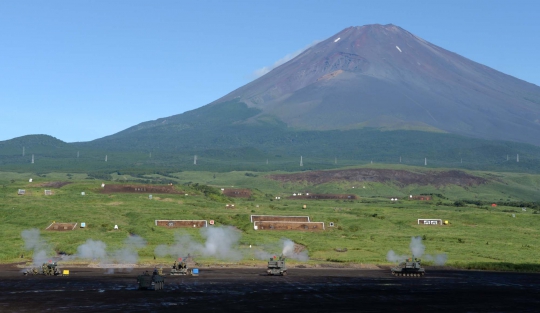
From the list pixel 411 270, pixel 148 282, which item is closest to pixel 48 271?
pixel 148 282

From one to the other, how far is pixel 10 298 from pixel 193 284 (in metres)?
22.7

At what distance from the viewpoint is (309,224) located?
166 metres

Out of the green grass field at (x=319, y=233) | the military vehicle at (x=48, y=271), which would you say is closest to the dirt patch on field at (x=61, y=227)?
the green grass field at (x=319, y=233)

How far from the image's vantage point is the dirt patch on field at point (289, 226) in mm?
164250

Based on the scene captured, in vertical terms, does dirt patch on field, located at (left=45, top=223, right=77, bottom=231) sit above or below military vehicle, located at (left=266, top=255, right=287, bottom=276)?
above

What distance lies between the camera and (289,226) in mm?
165625

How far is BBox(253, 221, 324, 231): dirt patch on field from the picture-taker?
539 feet

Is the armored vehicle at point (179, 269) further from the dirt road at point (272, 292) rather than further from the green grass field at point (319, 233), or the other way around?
the green grass field at point (319, 233)

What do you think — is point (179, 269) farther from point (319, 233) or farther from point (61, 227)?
point (319, 233)

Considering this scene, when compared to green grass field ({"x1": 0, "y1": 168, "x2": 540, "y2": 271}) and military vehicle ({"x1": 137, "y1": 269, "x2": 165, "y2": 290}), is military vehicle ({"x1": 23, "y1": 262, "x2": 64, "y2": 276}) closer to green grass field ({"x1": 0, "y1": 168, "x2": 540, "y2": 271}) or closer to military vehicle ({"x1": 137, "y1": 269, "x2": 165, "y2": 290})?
green grass field ({"x1": 0, "y1": 168, "x2": 540, "y2": 271})

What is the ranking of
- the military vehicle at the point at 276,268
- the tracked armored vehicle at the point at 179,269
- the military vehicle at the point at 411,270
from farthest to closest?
the military vehicle at the point at 411,270
the military vehicle at the point at 276,268
the tracked armored vehicle at the point at 179,269

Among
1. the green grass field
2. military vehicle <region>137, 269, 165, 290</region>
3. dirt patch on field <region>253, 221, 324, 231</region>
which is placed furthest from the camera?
dirt patch on field <region>253, 221, 324, 231</region>

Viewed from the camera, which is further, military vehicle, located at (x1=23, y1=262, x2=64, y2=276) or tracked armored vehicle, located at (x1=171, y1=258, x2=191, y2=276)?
tracked armored vehicle, located at (x1=171, y1=258, x2=191, y2=276)

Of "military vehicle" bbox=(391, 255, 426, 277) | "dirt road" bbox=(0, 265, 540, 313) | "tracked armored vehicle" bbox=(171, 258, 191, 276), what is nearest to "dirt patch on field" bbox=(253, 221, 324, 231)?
"dirt road" bbox=(0, 265, 540, 313)
